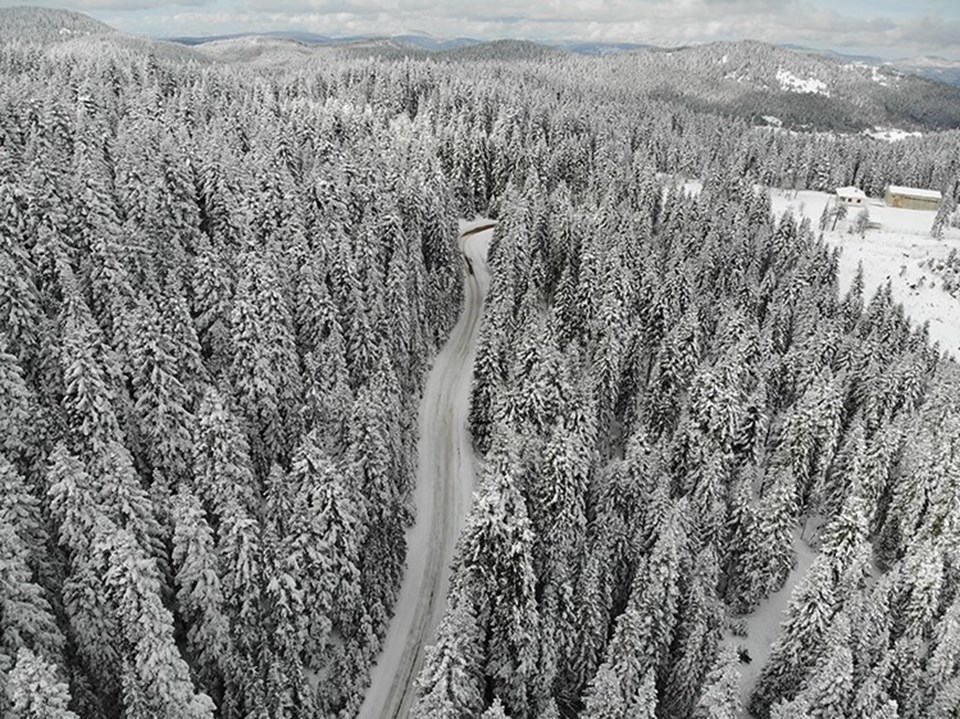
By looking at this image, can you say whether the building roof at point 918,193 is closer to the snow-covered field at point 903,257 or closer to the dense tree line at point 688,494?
the snow-covered field at point 903,257

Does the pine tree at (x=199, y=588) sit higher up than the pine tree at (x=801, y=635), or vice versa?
the pine tree at (x=199, y=588)

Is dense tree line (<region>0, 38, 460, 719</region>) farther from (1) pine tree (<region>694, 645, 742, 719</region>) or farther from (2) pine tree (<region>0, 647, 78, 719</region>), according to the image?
(1) pine tree (<region>694, 645, 742, 719</region>)

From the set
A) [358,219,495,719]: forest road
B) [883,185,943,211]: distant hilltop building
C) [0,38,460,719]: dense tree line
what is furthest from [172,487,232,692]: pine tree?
[883,185,943,211]: distant hilltop building

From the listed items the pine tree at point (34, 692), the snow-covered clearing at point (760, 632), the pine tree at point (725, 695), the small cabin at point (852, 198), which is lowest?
the snow-covered clearing at point (760, 632)

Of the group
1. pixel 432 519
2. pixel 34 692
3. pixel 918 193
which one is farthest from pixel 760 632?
pixel 918 193

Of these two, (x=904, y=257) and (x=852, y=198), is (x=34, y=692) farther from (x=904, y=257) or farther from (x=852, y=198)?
(x=852, y=198)

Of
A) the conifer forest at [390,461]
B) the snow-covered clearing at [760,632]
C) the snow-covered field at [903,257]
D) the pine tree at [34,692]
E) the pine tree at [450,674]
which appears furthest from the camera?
the snow-covered field at [903,257]

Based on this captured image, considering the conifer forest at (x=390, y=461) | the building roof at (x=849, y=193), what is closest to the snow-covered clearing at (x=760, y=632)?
the conifer forest at (x=390, y=461)
